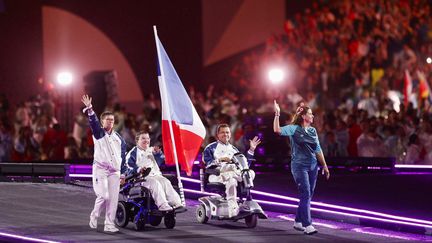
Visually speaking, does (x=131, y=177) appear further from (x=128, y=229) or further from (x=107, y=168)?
(x=128, y=229)

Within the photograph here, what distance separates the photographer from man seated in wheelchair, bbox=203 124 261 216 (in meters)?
16.1

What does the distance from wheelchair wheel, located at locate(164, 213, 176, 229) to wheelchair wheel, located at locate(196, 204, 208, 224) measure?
562 mm

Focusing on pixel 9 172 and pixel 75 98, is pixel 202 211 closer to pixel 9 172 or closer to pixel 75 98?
pixel 9 172

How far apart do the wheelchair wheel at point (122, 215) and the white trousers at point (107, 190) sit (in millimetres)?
317

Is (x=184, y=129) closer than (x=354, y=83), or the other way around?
(x=184, y=129)

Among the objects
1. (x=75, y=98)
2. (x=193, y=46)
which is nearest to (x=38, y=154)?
(x=75, y=98)

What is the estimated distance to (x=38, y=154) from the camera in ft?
81.5

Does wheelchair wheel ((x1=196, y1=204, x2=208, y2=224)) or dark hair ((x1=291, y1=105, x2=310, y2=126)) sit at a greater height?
dark hair ((x1=291, y1=105, x2=310, y2=126))

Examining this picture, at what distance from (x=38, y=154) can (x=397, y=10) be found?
13.5m

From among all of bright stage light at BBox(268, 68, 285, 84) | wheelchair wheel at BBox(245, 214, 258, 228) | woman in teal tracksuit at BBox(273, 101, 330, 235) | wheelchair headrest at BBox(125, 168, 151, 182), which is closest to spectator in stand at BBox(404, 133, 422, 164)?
woman in teal tracksuit at BBox(273, 101, 330, 235)

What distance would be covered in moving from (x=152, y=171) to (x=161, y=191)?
0.38 metres

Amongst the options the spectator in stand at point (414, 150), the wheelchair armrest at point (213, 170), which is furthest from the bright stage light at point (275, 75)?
the wheelchair armrest at point (213, 170)

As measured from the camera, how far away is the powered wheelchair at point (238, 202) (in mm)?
15992

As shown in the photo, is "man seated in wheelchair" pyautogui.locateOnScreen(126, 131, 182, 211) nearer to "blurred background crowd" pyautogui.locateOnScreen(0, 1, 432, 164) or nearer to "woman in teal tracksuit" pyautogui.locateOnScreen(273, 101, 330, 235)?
"woman in teal tracksuit" pyautogui.locateOnScreen(273, 101, 330, 235)
